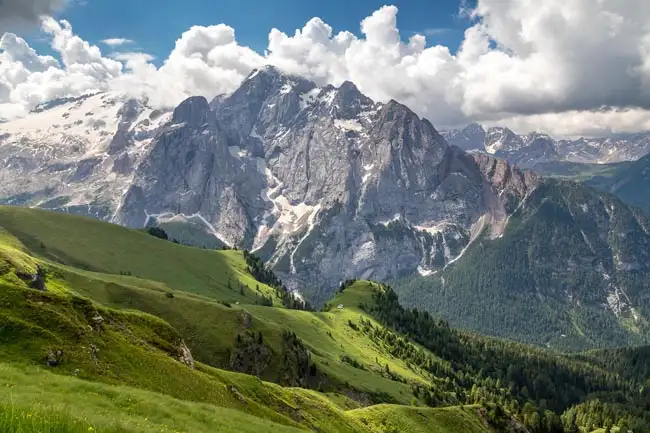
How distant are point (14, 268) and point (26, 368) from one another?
8379cm

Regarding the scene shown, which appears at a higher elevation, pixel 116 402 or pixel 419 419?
pixel 116 402

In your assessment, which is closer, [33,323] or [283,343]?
[33,323]

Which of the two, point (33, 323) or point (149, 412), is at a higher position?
point (33, 323)

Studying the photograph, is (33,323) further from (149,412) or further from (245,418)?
(245,418)

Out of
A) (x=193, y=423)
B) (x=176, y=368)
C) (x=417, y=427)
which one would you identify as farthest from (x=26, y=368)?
(x=417, y=427)

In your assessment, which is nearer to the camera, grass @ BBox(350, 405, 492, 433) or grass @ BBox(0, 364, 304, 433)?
grass @ BBox(0, 364, 304, 433)

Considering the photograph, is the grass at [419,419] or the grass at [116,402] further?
the grass at [419,419]

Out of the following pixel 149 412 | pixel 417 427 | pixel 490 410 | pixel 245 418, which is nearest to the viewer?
pixel 149 412

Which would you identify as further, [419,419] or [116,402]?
[419,419]

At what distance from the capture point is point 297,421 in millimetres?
70500

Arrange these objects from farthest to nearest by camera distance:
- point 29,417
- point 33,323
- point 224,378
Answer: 1. point 224,378
2. point 33,323
3. point 29,417

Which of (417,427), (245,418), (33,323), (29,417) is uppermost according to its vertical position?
(29,417)

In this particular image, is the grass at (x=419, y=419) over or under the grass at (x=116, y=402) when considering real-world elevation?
under

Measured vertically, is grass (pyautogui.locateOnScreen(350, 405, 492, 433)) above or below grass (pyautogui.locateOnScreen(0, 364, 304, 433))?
below
